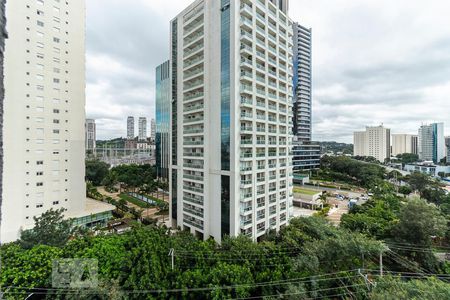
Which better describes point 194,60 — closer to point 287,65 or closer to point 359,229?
point 287,65

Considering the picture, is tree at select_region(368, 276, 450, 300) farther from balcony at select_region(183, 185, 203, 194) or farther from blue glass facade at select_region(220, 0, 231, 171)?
balcony at select_region(183, 185, 203, 194)

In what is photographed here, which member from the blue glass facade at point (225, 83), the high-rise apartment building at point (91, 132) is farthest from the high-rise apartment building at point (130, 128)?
the blue glass facade at point (225, 83)

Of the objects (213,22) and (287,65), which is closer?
(213,22)

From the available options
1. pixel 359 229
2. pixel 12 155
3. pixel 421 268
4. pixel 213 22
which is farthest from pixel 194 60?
pixel 421 268

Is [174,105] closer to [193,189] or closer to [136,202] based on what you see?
[193,189]

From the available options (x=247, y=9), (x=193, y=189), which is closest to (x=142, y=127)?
(x=193, y=189)
